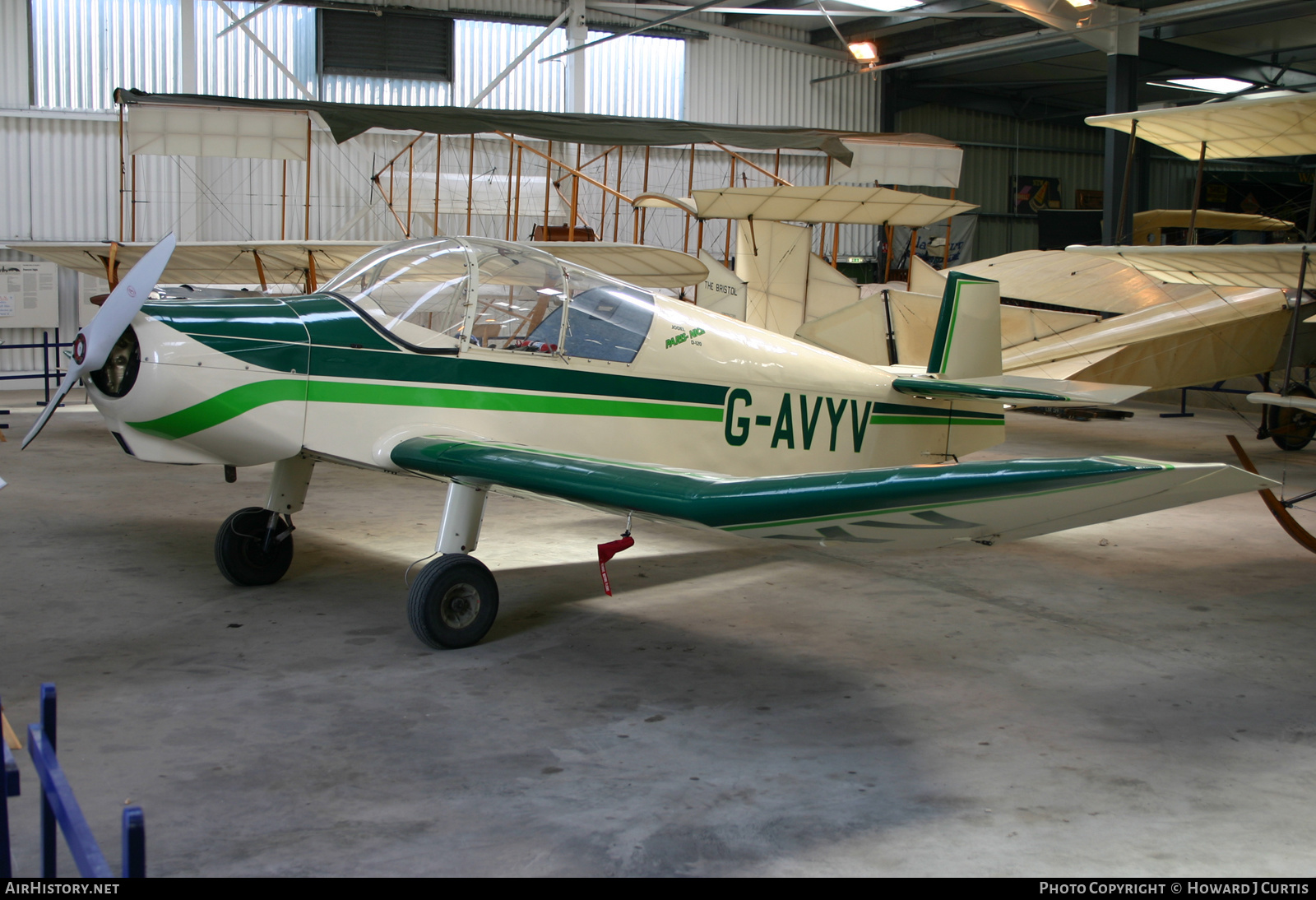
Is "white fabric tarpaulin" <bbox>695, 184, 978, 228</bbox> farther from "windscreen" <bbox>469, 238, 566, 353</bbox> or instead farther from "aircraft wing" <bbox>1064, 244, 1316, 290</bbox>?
"windscreen" <bbox>469, 238, 566, 353</bbox>

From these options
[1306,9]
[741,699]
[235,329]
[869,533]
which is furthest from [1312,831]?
[1306,9]

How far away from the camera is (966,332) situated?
6.64 m

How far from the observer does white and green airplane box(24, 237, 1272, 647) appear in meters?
3.38

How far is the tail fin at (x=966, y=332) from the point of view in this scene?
261 inches

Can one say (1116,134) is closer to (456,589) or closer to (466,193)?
(466,193)

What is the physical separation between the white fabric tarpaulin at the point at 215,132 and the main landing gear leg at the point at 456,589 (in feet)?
30.6

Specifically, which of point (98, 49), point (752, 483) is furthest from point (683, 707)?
point (98, 49)

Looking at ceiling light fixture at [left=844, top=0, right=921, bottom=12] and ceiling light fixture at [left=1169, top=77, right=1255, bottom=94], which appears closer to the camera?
ceiling light fixture at [left=844, top=0, right=921, bottom=12]

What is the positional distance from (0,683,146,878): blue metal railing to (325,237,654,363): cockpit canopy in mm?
3193

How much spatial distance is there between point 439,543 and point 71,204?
1716 centimetres

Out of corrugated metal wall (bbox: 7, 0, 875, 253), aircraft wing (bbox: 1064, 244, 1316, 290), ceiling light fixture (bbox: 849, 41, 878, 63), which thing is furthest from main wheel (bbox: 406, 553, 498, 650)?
ceiling light fixture (bbox: 849, 41, 878, 63)

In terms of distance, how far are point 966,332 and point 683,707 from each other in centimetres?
367

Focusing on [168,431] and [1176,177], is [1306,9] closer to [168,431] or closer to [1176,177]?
[1176,177]

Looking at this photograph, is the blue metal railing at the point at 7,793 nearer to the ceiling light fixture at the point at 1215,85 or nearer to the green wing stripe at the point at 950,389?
the green wing stripe at the point at 950,389
